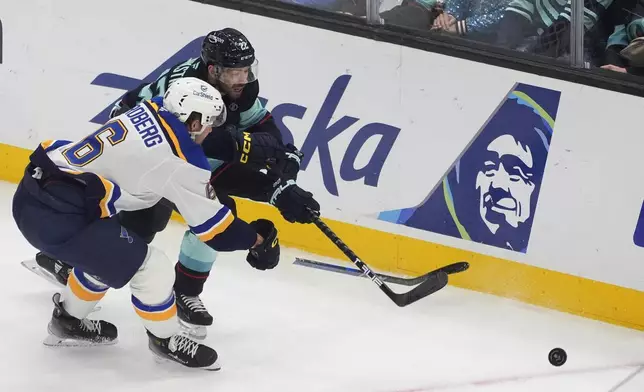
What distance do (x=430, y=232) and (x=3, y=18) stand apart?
6.82 ft

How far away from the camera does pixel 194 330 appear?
3604 mm

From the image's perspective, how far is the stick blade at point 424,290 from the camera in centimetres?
349

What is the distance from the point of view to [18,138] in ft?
15.8

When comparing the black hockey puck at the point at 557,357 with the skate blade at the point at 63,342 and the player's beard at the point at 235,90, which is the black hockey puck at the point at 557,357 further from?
the skate blade at the point at 63,342

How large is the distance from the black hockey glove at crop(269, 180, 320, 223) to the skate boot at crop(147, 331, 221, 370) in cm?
49

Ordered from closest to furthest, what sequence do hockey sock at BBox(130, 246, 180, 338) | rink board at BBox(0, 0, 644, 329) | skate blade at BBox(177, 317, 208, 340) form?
hockey sock at BBox(130, 246, 180, 338)
skate blade at BBox(177, 317, 208, 340)
rink board at BBox(0, 0, 644, 329)

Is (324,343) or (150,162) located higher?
(150,162)

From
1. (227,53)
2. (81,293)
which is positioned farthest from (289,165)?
(81,293)

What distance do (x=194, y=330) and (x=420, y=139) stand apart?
3.97 ft

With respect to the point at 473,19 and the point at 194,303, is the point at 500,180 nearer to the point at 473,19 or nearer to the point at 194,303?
the point at 473,19

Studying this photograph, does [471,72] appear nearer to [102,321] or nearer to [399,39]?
[399,39]

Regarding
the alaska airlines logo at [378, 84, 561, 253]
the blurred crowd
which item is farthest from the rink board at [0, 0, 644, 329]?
the blurred crowd

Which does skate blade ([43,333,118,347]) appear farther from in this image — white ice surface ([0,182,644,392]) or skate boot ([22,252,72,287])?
skate boot ([22,252,72,287])

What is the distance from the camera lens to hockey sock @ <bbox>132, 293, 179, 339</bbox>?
320 centimetres
